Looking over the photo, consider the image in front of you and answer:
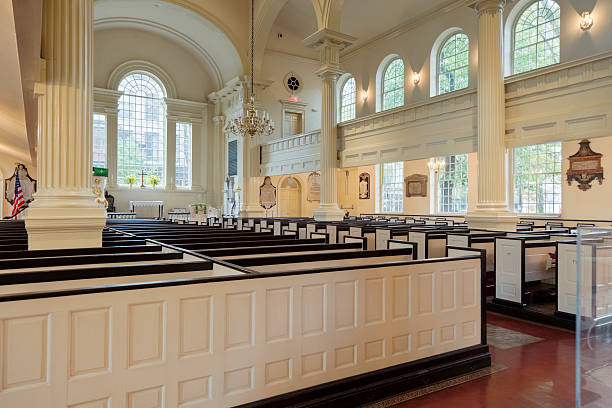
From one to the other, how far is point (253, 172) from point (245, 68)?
13.1 ft

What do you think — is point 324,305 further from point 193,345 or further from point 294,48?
point 294,48

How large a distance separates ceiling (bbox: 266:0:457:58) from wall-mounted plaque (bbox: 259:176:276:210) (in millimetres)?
5354

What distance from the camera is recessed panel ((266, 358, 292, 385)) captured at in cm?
239

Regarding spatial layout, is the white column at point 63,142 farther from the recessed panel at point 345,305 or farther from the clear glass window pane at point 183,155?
the clear glass window pane at point 183,155

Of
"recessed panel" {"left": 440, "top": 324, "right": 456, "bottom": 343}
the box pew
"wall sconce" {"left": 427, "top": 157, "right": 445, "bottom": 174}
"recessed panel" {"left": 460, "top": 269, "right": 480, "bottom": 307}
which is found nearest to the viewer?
"recessed panel" {"left": 440, "top": 324, "right": 456, "bottom": 343}

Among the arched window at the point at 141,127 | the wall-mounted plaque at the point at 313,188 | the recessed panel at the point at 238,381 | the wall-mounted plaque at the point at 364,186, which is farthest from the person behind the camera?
the wall-mounted plaque at the point at 313,188

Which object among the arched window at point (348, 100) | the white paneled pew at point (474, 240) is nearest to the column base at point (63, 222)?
the white paneled pew at point (474, 240)

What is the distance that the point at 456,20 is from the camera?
11.9 metres

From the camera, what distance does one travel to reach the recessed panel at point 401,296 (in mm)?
2887

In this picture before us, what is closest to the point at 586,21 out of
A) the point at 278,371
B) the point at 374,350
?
the point at 374,350

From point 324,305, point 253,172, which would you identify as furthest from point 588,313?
point 253,172

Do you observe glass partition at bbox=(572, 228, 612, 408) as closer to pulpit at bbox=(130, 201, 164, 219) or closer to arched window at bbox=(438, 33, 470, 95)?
arched window at bbox=(438, 33, 470, 95)

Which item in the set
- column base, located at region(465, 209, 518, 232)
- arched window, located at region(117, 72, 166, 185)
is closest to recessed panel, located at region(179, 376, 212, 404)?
column base, located at region(465, 209, 518, 232)

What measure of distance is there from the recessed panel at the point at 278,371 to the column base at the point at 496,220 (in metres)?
5.81
